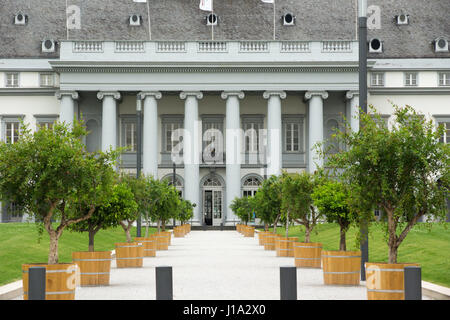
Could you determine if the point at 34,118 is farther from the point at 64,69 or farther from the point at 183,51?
the point at 183,51

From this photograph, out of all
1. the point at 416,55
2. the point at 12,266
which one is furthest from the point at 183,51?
the point at 12,266

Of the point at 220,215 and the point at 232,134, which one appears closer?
the point at 232,134

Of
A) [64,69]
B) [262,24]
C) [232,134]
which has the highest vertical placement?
[262,24]

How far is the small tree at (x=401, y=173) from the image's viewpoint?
1593 centimetres

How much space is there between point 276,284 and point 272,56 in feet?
175

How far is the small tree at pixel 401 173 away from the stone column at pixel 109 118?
2161 inches

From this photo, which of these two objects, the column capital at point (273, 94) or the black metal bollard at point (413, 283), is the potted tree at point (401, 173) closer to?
the black metal bollard at point (413, 283)

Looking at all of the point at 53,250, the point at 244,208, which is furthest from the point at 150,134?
the point at 53,250

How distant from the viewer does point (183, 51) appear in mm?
70625

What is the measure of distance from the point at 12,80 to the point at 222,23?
68.8 feet

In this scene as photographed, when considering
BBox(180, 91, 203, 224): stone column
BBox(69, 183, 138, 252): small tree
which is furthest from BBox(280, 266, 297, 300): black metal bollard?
BBox(180, 91, 203, 224): stone column

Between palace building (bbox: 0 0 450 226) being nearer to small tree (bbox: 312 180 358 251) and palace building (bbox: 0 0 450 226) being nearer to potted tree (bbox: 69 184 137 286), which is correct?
small tree (bbox: 312 180 358 251)
